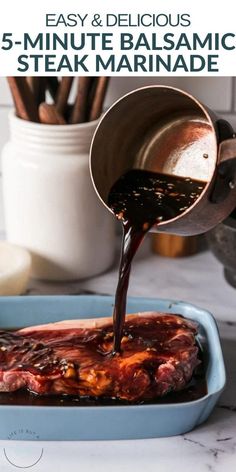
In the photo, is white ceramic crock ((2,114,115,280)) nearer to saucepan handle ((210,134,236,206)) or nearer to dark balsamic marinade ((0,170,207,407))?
dark balsamic marinade ((0,170,207,407))

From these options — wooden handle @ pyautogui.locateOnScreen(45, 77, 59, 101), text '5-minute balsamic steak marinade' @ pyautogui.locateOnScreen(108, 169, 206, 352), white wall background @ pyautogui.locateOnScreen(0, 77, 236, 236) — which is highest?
wooden handle @ pyautogui.locateOnScreen(45, 77, 59, 101)

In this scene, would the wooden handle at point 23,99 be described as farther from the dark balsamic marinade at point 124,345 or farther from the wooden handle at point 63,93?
the dark balsamic marinade at point 124,345

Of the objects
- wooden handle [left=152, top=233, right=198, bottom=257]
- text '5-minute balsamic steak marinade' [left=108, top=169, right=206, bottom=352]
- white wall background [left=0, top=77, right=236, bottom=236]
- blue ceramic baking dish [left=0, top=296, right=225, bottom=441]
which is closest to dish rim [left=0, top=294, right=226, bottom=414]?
blue ceramic baking dish [left=0, top=296, right=225, bottom=441]

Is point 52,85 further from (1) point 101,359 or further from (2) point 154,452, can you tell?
(2) point 154,452

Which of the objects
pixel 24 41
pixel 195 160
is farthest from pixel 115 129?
pixel 24 41

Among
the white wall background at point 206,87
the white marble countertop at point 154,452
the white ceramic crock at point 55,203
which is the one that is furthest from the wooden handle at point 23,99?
the white marble countertop at point 154,452

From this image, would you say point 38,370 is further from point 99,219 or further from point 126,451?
point 99,219

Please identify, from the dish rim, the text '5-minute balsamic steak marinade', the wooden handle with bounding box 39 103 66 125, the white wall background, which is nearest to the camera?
the dish rim
